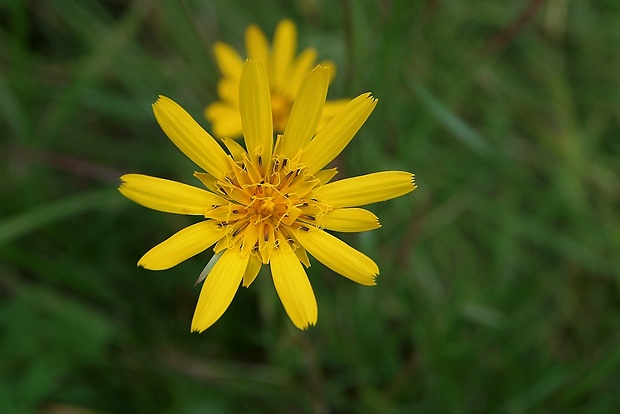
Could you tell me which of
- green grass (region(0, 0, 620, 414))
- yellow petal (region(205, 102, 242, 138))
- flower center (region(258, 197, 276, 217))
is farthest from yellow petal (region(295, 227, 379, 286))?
yellow petal (region(205, 102, 242, 138))

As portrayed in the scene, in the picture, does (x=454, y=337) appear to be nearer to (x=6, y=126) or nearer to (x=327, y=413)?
(x=327, y=413)

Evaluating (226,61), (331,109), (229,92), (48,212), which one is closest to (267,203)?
(331,109)

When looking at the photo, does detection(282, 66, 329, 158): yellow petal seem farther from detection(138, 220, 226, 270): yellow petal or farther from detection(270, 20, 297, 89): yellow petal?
detection(270, 20, 297, 89): yellow petal

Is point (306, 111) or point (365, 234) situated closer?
point (306, 111)

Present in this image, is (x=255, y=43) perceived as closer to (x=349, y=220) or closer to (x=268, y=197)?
(x=268, y=197)

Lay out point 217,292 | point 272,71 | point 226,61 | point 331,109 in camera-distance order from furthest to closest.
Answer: point 272,71 → point 226,61 → point 331,109 → point 217,292

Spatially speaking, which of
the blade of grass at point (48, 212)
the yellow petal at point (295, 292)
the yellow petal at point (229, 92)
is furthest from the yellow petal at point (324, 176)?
the blade of grass at point (48, 212)

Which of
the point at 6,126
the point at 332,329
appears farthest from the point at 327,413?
the point at 6,126

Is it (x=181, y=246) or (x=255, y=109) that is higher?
(x=255, y=109)
